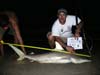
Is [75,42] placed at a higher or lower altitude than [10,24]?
lower

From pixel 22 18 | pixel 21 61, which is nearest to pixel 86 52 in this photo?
pixel 21 61

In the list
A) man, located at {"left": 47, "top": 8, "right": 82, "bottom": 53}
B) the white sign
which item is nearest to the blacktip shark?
the white sign

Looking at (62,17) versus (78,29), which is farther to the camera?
(62,17)

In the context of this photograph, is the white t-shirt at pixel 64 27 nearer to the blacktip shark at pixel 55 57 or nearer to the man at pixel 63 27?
the man at pixel 63 27

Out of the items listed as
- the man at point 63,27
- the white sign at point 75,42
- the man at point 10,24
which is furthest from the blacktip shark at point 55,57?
the man at point 10,24

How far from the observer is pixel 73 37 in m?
9.45

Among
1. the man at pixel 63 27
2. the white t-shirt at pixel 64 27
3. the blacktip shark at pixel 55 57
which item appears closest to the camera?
the blacktip shark at pixel 55 57

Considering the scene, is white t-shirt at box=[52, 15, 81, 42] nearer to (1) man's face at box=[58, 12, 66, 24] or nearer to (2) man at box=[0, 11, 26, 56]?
(1) man's face at box=[58, 12, 66, 24]

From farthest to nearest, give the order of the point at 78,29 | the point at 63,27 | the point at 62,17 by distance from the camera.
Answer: the point at 63,27 → the point at 62,17 → the point at 78,29

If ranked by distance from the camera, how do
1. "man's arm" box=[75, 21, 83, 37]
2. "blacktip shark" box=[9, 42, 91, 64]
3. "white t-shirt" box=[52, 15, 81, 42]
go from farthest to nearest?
1. "white t-shirt" box=[52, 15, 81, 42]
2. "man's arm" box=[75, 21, 83, 37]
3. "blacktip shark" box=[9, 42, 91, 64]

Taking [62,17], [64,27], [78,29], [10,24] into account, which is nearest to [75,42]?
[78,29]

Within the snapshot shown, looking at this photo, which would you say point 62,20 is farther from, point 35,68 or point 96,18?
point 96,18

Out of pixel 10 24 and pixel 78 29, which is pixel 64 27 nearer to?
pixel 78 29

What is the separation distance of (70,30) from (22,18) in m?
4.88
